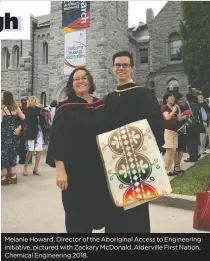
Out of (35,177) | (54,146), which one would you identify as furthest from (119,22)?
(54,146)

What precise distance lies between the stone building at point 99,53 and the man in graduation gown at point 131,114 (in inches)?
630

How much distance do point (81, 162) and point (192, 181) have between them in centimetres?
391

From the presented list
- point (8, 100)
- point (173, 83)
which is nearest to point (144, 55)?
point (173, 83)

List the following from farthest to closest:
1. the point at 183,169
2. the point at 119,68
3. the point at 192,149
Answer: the point at 192,149 < the point at 183,169 < the point at 119,68

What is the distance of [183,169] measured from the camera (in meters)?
7.09

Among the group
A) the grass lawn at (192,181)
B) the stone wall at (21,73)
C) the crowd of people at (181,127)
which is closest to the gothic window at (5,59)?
the stone wall at (21,73)

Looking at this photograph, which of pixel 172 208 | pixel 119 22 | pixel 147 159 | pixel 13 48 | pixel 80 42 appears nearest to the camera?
pixel 147 159

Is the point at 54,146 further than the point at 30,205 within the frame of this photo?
No

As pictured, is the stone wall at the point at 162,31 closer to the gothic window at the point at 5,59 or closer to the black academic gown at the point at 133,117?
the gothic window at the point at 5,59

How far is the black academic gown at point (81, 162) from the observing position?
255 centimetres

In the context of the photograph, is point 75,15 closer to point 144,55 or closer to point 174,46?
point 174,46

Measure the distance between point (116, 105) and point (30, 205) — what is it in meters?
2.82

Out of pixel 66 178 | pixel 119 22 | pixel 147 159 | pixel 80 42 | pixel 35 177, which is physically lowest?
pixel 35 177

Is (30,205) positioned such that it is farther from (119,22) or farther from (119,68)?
(119,22)
